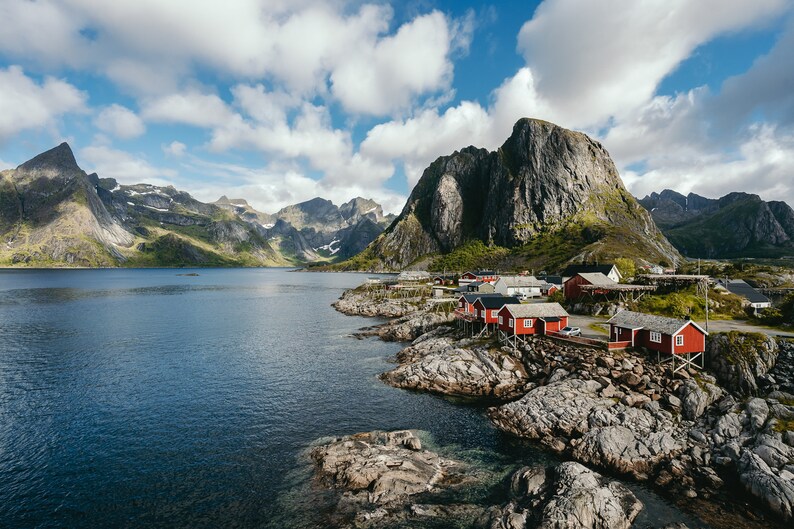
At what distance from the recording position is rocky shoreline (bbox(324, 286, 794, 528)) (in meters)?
28.2

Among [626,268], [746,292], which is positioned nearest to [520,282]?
[626,268]

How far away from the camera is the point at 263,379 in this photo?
5638 cm

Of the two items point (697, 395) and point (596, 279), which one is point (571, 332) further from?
point (596, 279)

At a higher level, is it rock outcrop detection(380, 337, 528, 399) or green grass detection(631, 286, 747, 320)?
green grass detection(631, 286, 747, 320)

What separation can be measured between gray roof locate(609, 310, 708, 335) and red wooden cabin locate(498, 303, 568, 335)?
339 inches

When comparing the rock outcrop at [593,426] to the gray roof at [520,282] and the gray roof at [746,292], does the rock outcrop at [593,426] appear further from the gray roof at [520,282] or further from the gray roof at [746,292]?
the gray roof at [520,282]

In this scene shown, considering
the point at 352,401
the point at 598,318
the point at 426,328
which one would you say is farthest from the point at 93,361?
the point at 598,318

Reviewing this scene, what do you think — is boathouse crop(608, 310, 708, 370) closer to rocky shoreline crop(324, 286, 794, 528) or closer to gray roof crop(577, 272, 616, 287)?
rocky shoreline crop(324, 286, 794, 528)

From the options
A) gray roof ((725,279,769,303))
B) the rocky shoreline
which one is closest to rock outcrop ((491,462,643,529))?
the rocky shoreline

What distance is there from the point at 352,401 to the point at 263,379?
16580mm

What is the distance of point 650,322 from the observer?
48.6 metres

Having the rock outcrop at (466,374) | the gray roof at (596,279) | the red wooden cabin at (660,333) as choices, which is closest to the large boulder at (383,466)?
the rock outcrop at (466,374)

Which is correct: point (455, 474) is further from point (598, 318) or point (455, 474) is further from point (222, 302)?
point (222, 302)

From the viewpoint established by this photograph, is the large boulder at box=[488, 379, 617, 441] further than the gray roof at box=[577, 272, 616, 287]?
No
